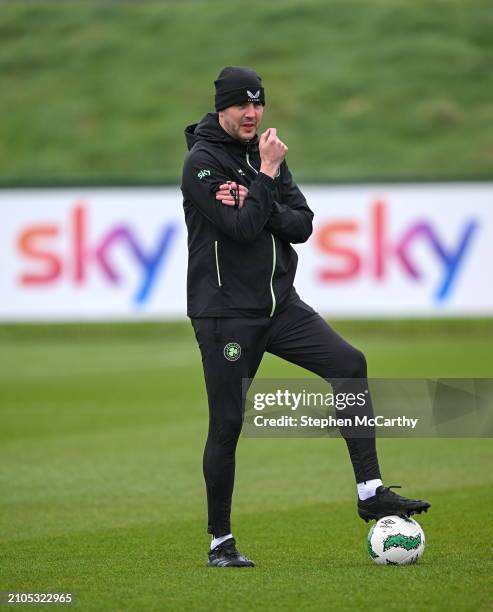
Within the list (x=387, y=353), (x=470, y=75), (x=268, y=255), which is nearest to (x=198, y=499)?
(x=268, y=255)

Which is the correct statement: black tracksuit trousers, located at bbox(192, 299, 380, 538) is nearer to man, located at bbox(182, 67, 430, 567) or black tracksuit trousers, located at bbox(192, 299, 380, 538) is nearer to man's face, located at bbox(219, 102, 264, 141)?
man, located at bbox(182, 67, 430, 567)

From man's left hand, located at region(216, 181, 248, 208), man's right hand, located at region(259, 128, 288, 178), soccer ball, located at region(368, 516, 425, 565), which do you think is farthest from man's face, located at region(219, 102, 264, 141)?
soccer ball, located at region(368, 516, 425, 565)

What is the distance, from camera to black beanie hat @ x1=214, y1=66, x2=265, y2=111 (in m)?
7.21

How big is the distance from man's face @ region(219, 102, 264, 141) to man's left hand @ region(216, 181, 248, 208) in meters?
0.28

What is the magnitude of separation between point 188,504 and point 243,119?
138 inches

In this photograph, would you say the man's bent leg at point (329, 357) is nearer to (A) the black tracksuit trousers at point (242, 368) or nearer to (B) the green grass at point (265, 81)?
(A) the black tracksuit trousers at point (242, 368)

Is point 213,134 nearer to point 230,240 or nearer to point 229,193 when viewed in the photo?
point 229,193

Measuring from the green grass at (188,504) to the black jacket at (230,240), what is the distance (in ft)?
4.59

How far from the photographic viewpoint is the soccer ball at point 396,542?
23.4 feet

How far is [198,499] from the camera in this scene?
10055 mm

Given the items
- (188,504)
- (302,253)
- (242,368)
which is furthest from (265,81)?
(242,368)

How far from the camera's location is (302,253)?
70.8 ft

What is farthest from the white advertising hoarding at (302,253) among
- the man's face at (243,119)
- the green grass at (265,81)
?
the man's face at (243,119)

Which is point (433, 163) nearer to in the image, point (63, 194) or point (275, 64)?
point (275, 64)
